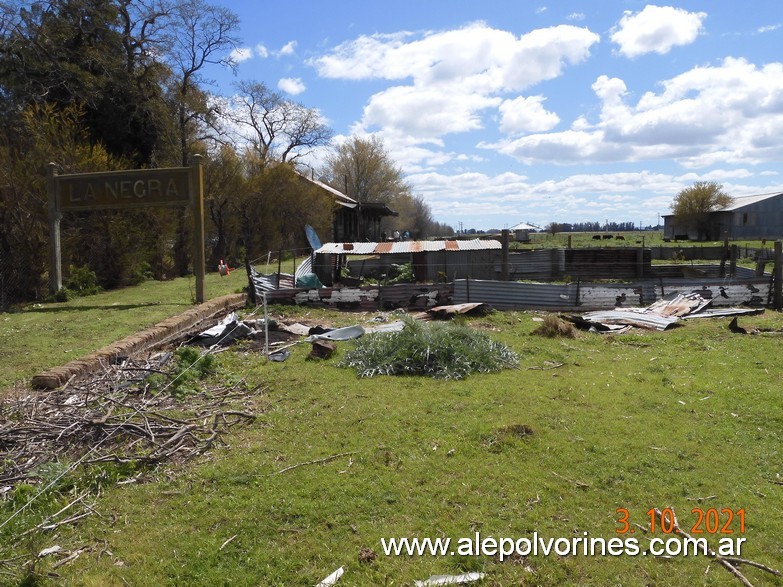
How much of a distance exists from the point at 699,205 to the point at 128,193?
61174 mm

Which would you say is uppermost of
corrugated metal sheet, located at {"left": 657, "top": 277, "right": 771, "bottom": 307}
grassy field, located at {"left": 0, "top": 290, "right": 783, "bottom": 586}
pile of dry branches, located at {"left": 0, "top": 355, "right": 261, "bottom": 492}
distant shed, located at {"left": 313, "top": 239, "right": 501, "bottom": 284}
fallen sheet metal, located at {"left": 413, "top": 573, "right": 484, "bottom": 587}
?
distant shed, located at {"left": 313, "top": 239, "right": 501, "bottom": 284}

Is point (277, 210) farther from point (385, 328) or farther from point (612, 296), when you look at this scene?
point (385, 328)

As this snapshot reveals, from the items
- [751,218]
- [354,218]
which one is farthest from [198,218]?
[751,218]

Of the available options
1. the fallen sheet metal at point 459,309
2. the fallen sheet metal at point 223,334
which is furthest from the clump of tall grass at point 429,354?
the fallen sheet metal at point 459,309

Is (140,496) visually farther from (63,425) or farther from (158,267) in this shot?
(158,267)

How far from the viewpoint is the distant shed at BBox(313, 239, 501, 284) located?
59.7 feet

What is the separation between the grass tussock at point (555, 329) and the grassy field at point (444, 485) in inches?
127

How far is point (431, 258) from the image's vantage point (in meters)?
18.7

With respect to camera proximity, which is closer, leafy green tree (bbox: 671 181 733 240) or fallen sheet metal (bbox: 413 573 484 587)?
fallen sheet metal (bbox: 413 573 484 587)

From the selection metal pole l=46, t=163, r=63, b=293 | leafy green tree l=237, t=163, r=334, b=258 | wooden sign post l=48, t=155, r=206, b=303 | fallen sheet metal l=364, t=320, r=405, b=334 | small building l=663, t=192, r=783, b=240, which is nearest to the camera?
fallen sheet metal l=364, t=320, r=405, b=334

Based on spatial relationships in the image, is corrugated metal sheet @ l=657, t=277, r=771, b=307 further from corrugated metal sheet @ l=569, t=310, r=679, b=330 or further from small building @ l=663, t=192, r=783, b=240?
small building @ l=663, t=192, r=783, b=240

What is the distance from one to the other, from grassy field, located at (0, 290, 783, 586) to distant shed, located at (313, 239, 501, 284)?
11.2 metres

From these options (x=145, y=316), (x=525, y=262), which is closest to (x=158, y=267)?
(x=145, y=316)

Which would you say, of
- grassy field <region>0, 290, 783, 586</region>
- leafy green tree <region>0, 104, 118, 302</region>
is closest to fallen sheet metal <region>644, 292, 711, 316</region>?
grassy field <region>0, 290, 783, 586</region>
